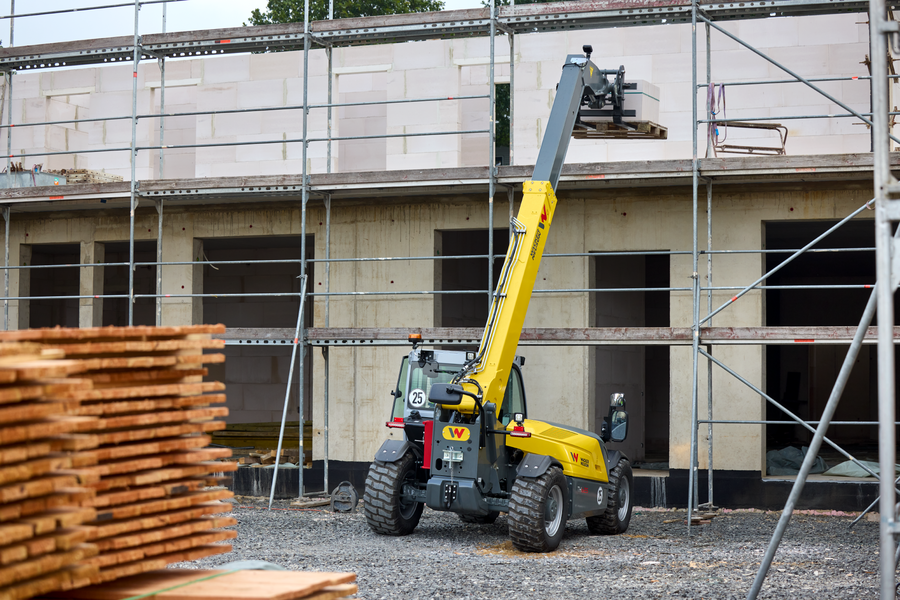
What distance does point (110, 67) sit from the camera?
62.1 feet

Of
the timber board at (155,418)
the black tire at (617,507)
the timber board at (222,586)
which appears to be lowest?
the black tire at (617,507)

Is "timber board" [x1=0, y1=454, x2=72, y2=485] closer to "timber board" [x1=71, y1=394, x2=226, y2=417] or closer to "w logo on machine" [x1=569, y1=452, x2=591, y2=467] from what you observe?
"timber board" [x1=71, y1=394, x2=226, y2=417]

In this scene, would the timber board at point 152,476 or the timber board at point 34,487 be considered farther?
the timber board at point 152,476

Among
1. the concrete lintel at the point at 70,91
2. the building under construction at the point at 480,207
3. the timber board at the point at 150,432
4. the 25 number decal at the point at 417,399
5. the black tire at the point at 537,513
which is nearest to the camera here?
the timber board at the point at 150,432

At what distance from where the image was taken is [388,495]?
970 centimetres

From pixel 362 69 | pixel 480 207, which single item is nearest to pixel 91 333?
pixel 480 207

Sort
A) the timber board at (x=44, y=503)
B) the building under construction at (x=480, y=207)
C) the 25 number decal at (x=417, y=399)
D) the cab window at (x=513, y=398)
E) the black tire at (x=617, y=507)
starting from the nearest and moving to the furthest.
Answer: the timber board at (x=44, y=503), the cab window at (x=513, y=398), the black tire at (x=617, y=507), the 25 number decal at (x=417, y=399), the building under construction at (x=480, y=207)

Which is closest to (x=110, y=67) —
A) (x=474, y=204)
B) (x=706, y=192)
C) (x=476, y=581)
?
(x=474, y=204)

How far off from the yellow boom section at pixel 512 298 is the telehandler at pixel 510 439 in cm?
1

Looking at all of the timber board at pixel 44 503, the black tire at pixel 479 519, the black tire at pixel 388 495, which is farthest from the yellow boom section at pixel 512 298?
the timber board at pixel 44 503

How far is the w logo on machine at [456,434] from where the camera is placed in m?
9.23

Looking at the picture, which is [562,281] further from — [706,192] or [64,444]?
[64,444]

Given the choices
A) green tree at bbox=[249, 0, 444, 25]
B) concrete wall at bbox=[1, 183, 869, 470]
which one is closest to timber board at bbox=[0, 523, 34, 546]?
concrete wall at bbox=[1, 183, 869, 470]

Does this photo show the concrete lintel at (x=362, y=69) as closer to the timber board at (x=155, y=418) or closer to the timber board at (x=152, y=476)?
the timber board at (x=155, y=418)
